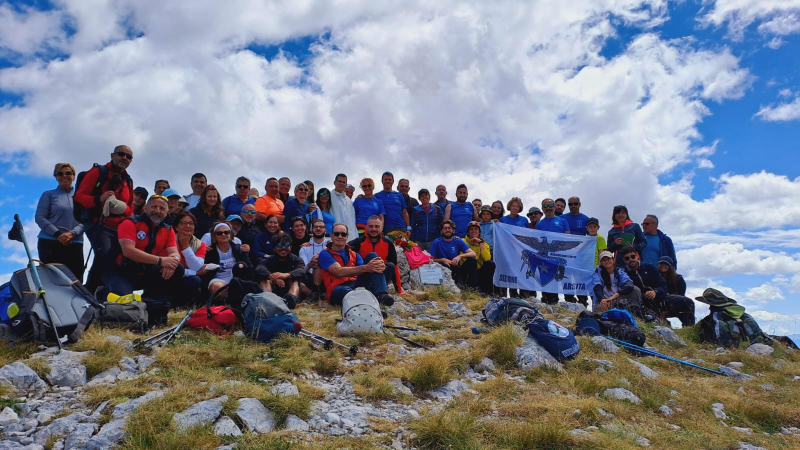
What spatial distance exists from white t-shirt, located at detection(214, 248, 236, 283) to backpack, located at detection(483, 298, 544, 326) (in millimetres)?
5190

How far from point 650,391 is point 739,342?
16.7 ft

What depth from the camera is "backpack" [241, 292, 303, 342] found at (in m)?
7.84

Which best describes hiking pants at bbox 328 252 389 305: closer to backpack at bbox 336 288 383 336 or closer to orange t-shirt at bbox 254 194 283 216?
backpack at bbox 336 288 383 336

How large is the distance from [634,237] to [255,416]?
39.1 ft

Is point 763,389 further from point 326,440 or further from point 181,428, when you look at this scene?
point 181,428

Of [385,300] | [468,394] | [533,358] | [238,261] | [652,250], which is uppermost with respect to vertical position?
[652,250]

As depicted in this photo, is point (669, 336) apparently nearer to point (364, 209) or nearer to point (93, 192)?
point (364, 209)

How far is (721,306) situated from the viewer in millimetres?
11109

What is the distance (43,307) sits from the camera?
704 centimetres

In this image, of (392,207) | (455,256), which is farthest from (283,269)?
(455,256)

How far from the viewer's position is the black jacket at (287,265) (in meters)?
11.1

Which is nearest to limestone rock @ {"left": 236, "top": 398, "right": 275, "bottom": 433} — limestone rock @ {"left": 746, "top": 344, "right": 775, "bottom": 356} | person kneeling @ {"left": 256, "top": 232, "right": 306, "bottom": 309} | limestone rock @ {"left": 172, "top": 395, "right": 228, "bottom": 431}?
limestone rock @ {"left": 172, "top": 395, "right": 228, "bottom": 431}

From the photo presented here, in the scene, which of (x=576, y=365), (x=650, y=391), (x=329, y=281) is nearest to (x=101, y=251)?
(x=329, y=281)

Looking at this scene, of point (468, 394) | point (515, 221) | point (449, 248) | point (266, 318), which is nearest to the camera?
point (468, 394)
